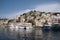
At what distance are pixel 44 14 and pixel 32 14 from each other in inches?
140

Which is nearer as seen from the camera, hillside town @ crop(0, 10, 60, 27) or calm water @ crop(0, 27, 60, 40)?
calm water @ crop(0, 27, 60, 40)

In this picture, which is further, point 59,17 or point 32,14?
point 32,14

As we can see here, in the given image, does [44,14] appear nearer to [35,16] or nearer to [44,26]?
[35,16]

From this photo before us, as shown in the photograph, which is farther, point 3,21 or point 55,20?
point 3,21

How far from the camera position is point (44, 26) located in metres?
44.9

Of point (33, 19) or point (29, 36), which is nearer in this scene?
point (29, 36)

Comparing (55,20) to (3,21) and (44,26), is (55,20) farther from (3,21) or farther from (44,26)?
(3,21)

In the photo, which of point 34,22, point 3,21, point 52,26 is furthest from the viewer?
point 3,21

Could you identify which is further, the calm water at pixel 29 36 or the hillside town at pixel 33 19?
the hillside town at pixel 33 19

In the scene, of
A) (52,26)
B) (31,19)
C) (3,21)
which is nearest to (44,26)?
(52,26)

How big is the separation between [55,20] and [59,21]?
4.16ft

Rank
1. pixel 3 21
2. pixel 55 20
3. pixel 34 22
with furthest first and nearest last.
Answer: pixel 3 21 < pixel 34 22 < pixel 55 20

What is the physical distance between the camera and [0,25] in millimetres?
56625

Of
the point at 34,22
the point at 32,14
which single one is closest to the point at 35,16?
the point at 32,14
